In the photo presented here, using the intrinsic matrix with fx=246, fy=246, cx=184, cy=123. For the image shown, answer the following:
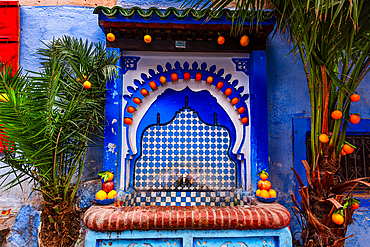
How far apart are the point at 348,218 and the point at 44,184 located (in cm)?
373

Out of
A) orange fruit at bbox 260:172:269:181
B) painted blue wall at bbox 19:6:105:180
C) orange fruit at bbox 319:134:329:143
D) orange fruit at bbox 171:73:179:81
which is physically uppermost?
painted blue wall at bbox 19:6:105:180

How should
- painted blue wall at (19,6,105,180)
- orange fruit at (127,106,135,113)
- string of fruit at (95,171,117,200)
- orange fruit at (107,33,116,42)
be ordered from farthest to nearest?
painted blue wall at (19,6,105,180) → orange fruit at (127,106,135,113) → orange fruit at (107,33,116,42) → string of fruit at (95,171,117,200)

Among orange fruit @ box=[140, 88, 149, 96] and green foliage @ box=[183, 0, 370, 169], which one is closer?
green foliage @ box=[183, 0, 370, 169]

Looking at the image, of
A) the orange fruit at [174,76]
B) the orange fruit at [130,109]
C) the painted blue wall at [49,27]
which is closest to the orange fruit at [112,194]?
the orange fruit at [130,109]

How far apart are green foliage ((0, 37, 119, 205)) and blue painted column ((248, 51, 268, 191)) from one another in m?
2.15

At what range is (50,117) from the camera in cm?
296

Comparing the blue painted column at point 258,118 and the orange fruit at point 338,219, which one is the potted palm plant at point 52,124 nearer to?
the blue painted column at point 258,118

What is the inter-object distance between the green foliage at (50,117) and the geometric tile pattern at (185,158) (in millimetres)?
1000

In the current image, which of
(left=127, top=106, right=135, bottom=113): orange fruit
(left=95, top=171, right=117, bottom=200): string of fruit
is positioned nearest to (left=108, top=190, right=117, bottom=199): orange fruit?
(left=95, top=171, right=117, bottom=200): string of fruit

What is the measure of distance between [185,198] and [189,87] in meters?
1.82

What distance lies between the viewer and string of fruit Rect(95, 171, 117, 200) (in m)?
3.25

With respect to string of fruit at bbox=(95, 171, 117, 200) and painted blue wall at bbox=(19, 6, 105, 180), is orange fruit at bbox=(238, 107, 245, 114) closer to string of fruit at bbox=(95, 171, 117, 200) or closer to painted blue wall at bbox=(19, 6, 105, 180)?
string of fruit at bbox=(95, 171, 117, 200)

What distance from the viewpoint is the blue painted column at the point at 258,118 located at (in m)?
3.73

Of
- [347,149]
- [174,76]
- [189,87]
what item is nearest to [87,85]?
[174,76]
